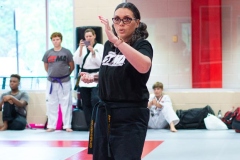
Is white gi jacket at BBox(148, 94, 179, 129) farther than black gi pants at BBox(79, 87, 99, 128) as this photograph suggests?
Yes

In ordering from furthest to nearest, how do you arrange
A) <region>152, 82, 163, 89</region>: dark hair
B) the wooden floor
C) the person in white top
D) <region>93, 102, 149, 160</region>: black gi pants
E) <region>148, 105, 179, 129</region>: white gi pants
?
<region>152, 82, 163, 89</region>: dark hair < <region>148, 105, 179, 129</region>: white gi pants < the person in white top < the wooden floor < <region>93, 102, 149, 160</region>: black gi pants

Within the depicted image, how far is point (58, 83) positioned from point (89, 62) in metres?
0.93

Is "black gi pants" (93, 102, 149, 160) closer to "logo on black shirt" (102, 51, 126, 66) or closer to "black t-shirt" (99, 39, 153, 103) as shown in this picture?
"black t-shirt" (99, 39, 153, 103)

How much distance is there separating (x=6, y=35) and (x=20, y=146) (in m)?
4.15

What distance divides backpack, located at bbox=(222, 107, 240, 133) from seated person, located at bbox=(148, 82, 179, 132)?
925 millimetres

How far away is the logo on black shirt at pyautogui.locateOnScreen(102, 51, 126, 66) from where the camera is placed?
3.15 metres

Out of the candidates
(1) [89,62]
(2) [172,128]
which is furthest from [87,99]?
(2) [172,128]

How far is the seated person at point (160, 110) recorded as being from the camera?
957 centimetres

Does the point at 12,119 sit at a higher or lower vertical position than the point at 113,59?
lower

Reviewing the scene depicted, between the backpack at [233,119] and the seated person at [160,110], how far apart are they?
92 centimetres

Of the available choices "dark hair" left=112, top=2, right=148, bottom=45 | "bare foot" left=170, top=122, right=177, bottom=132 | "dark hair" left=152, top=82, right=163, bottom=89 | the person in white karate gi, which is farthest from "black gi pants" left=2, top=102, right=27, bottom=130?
"dark hair" left=112, top=2, right=148, bottom=45

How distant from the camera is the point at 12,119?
10.1m

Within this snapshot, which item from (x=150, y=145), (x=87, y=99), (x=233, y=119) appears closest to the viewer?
(x=150, y=145)

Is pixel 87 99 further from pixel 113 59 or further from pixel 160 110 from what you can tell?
pixel 113 59
